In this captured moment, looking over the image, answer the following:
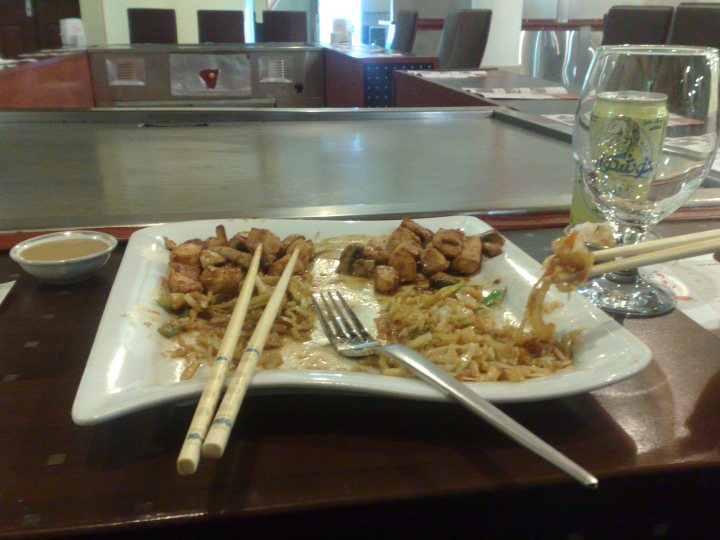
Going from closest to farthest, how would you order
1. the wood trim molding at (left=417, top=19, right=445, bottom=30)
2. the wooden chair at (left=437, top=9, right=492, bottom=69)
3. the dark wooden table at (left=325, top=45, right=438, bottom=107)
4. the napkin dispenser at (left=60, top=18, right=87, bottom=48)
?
1. the dark wooden table at (left=325, top=45, right=438, bottom=107)
2. the wooden chair at (left=437, top=9, right=492, bottom=69)
3. the napkin dispenser at (left=60, top=18, right=87, bottom=48)
4. the wood trim molding at (left=417, top=19, right=445, bottom=30)

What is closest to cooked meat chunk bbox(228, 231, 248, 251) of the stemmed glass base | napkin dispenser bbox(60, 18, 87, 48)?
the stemmed glass base

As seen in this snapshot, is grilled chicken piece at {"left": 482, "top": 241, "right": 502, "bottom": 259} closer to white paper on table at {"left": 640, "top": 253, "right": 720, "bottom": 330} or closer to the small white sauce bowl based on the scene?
white paper on table at {"left": 640, "top": 253, "right": 720, "bottom": 330}

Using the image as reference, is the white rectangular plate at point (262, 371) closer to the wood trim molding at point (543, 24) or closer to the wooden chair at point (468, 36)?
the wooden chair at point (468, 36)

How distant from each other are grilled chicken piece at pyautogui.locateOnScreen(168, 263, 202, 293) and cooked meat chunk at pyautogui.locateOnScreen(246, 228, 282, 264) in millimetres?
82

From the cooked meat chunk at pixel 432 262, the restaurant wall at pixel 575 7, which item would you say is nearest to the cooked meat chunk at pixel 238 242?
the cooked meat chunk at pixel 432 262

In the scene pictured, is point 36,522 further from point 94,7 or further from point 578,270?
point 94,7

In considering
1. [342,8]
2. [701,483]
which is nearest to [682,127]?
[701,483]

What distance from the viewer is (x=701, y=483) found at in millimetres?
532

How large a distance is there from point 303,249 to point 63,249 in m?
0.32

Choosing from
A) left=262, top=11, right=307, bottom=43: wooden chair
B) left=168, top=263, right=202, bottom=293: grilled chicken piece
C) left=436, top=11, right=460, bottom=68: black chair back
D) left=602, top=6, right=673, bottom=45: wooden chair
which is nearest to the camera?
left=168, top=263, right=202, bottom=293: grilled chicken piece

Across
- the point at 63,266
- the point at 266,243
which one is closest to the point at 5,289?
the point at 63,266

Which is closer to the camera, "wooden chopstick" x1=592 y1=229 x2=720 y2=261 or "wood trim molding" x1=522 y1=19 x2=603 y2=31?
"wooden chopstick" x1=592 y1=229 x2=720 y2=261

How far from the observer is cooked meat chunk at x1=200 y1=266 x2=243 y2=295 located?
2.39ft

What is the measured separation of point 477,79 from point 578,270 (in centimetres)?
265
